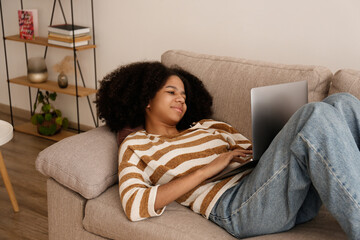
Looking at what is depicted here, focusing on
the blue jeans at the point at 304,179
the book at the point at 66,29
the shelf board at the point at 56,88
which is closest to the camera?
the blue jeans at the point at 304,179

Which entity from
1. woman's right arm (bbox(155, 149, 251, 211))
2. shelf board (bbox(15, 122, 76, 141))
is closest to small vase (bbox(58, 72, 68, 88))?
shelf board (bbox(15, 122, 76, 141))

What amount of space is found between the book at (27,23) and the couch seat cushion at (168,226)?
6.55ft

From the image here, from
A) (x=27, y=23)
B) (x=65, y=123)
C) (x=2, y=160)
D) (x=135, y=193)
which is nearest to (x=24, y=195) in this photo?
(x=2, y=160)

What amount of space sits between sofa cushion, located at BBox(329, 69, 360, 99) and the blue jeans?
0.26 metres

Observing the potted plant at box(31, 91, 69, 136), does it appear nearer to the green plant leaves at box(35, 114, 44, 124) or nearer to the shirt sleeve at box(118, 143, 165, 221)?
the green plant leaves at box(35, 114, 44, 124)

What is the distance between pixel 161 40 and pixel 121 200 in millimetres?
1518

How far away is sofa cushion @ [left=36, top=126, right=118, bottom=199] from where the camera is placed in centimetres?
163

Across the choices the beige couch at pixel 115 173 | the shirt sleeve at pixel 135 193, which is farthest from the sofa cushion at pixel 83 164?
the shirt sleeve at pixel 135 193

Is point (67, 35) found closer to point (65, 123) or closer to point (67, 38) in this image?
point (67, 38)

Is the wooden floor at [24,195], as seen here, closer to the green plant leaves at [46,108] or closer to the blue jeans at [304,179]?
the green plant leaves at [46,108]

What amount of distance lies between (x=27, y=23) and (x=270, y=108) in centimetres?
237

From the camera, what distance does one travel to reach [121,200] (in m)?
1.52

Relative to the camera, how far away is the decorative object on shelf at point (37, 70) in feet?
10.7

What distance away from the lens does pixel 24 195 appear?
2.49 m
